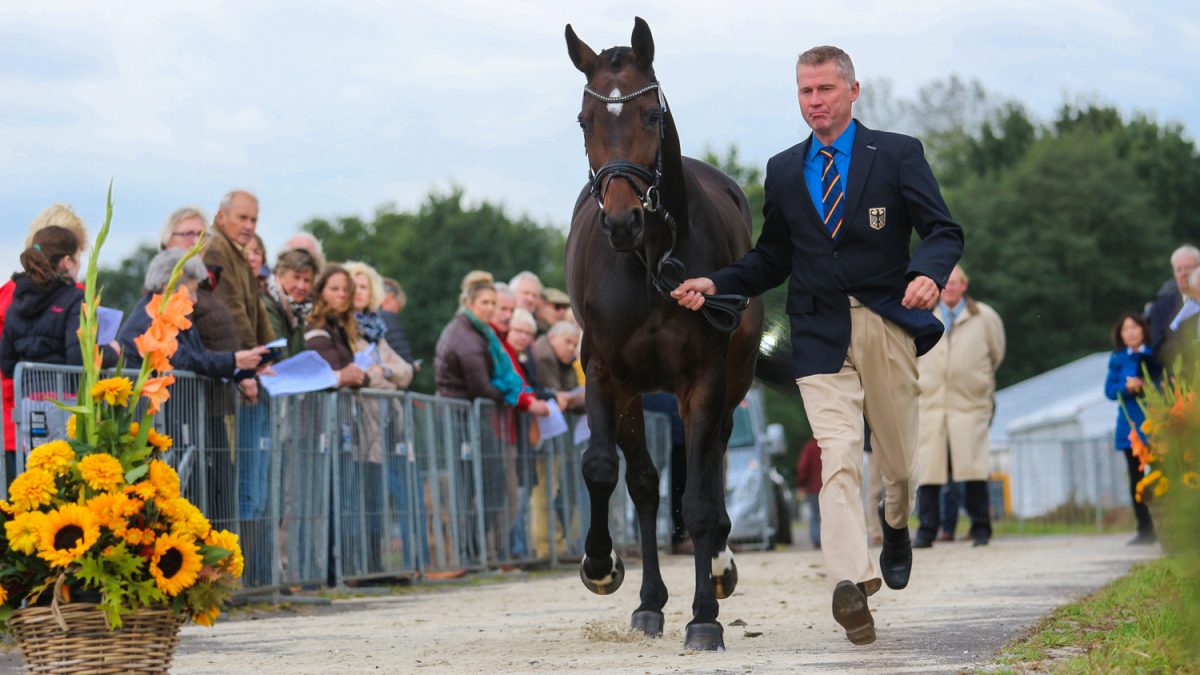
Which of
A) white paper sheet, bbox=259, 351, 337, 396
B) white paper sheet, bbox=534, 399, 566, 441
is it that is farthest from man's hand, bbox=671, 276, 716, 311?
white paper sheet, bbox=534, 399, 566, 441

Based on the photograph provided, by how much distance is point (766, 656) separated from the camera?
7320 millimetres

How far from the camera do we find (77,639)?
573cm

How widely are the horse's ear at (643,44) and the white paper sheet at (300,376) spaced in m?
4.50

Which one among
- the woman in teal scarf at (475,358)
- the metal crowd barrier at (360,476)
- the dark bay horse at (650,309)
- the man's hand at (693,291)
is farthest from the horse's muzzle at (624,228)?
the woman in teal scarf at (475,358)

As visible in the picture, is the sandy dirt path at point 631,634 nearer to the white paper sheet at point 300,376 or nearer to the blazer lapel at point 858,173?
the white paper sheet at point 300,376

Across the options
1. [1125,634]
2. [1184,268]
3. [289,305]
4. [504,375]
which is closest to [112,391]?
[1125,634]

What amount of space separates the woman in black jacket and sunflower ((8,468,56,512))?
429 cm

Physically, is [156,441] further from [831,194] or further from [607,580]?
[607,580]

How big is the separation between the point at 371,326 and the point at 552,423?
2.50m

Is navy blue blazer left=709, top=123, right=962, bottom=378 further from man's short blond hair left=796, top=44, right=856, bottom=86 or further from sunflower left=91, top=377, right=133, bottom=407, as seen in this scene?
sunflower left=91, top=377, right=133, bottom=407

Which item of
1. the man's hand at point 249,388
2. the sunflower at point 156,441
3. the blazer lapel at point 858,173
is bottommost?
the sunflower at point 156,441

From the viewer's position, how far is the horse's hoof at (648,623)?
334 inches

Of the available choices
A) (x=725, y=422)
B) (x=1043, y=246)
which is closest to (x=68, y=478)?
(x=725, y=422)

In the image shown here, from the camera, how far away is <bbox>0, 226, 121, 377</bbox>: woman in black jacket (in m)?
9.98
